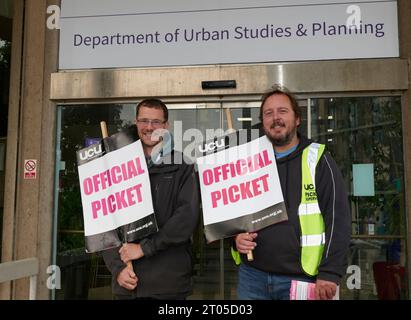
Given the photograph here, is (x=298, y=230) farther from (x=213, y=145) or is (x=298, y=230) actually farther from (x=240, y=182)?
(x=213, y=145)

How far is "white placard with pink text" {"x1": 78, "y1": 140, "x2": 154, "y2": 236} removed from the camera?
4242 mm

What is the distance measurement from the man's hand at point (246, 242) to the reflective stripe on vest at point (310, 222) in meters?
0.42

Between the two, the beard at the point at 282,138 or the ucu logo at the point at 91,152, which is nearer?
the beard at the point at 282,138

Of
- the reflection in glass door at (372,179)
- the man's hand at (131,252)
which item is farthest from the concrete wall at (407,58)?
the man's hand at (131,252)

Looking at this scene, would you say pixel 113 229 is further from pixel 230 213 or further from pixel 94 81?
pixel 94 81

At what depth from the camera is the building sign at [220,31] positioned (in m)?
4.67

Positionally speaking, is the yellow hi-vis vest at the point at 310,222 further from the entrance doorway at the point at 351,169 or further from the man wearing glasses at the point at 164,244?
the man wearing glasses at the point at 164,244

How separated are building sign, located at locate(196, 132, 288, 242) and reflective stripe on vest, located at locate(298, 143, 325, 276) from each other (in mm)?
183

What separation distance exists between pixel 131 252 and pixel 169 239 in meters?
0.38

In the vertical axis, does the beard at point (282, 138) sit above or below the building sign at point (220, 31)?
below

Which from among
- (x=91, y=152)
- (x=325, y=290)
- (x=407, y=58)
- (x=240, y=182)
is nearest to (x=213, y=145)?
(x=240, y=182)

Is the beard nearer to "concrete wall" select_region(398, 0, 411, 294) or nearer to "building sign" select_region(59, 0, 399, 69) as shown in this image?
"building sign" select_region(59, 0, 399, 69)

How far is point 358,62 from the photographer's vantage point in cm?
464
